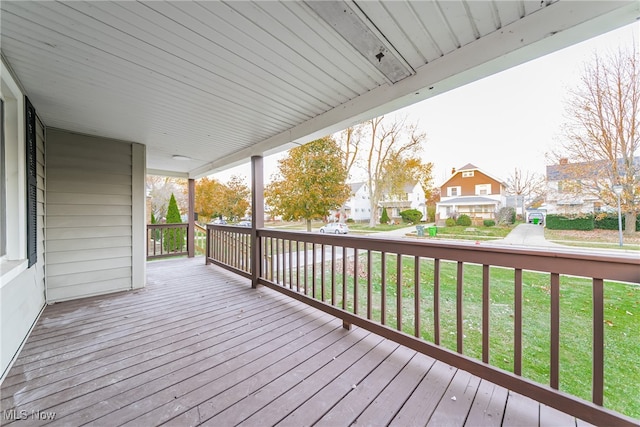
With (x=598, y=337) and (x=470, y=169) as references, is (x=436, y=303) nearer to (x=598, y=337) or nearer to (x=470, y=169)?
(x=598, y=337)

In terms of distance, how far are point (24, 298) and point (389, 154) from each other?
7.01 metres

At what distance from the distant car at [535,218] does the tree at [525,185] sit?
0.22ft

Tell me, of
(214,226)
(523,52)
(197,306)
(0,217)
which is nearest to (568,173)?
(523,52)

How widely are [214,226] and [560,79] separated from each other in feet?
17.8

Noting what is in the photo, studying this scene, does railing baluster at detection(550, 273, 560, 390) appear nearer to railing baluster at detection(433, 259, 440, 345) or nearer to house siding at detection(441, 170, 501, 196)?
railing baluster at detection(433, 259, 440, 345)

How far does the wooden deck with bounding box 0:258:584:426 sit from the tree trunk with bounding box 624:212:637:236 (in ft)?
4.14

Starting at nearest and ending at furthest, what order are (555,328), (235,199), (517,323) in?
1. (555,328)
2. (517,323)
3. (235,199)

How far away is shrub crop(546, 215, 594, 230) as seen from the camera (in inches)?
72.9

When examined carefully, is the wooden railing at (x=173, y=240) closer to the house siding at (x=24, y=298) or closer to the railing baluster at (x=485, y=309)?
the house siding at (x=24, y=298)

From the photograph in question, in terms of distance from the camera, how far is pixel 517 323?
56.4 inches

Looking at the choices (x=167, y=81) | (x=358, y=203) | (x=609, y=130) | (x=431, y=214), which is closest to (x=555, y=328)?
(x=609, y=130)

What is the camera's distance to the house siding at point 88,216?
3.07 meters

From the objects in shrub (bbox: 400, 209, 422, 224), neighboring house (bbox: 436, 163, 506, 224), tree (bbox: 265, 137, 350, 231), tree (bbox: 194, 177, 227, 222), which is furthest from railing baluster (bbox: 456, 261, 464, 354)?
tree (bbox: 194, 177, 227, 222)

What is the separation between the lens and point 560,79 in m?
2.28
